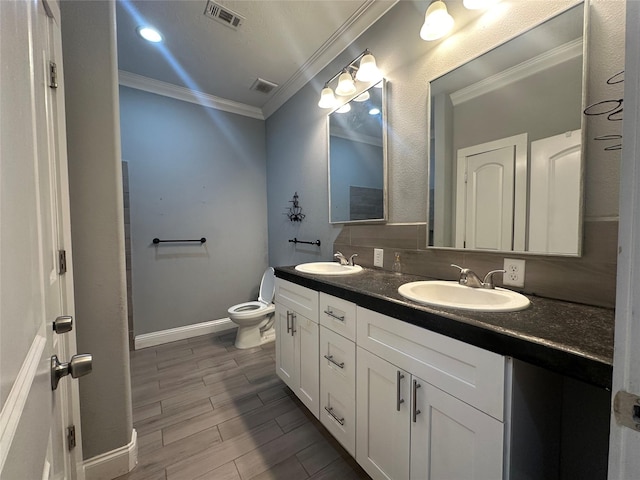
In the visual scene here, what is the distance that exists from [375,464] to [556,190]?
134cm

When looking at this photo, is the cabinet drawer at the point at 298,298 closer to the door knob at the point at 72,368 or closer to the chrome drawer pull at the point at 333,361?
the chrome drawer pull at the point at 333,361

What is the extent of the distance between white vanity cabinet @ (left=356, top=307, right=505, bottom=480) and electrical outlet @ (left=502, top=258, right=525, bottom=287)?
54 cm

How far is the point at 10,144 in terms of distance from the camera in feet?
1.16

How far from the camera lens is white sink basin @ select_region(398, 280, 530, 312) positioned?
2.88 ft

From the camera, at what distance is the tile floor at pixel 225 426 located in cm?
126

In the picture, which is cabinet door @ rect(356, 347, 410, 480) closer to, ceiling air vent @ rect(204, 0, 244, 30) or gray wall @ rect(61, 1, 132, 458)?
gray wall @ rect(61, 1, 132, 458)

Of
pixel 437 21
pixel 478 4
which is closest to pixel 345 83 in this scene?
pixel 437 21

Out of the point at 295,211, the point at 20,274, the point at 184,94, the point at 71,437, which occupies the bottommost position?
the point at 71,437

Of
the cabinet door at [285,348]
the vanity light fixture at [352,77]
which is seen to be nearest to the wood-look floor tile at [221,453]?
the cabinet door at [285,348]

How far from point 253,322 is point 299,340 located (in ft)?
3.50

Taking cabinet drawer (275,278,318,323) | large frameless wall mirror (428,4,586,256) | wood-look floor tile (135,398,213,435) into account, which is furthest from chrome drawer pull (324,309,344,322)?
wood-look floor tile (135,398,213,435)

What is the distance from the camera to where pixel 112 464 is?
1.23 metres

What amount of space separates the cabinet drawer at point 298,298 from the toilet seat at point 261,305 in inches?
16.4

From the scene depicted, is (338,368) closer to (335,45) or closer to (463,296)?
(463,296)
